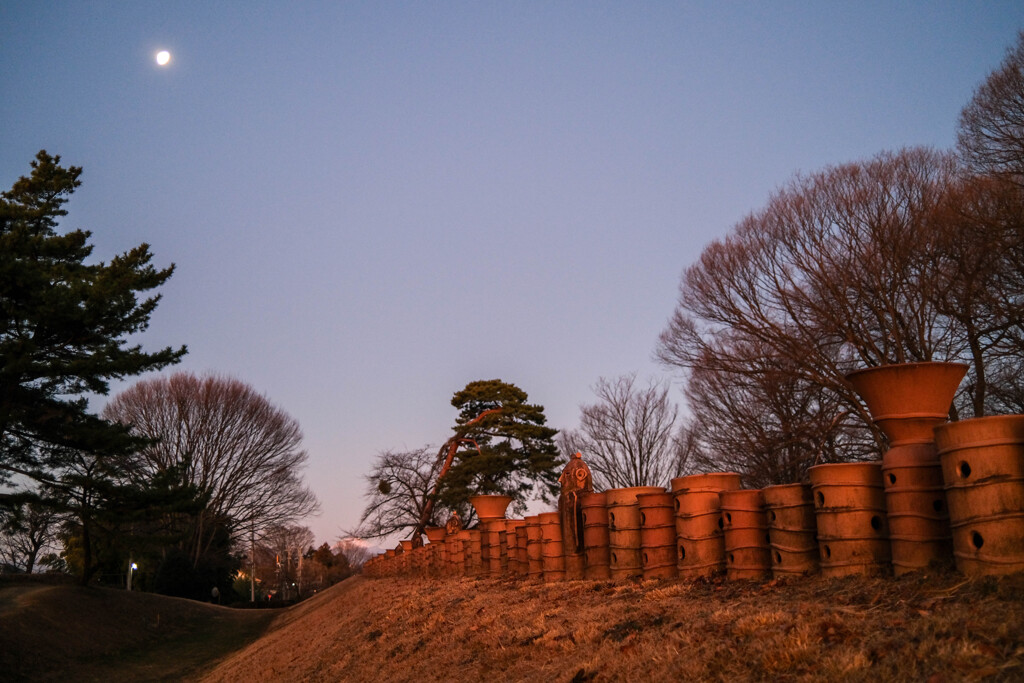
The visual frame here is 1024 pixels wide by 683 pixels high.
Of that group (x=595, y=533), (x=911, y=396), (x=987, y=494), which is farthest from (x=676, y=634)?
(x=595, y=533)

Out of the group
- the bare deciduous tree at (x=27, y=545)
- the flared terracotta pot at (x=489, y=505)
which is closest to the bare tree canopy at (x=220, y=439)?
the bare deciduous tree at (x=27, y=545)

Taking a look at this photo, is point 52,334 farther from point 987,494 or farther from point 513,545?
point 987,494

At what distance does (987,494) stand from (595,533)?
20.1 feet

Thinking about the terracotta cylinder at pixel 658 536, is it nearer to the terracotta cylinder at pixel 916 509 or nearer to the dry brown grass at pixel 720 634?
the dry brown grass at pixel 720 634

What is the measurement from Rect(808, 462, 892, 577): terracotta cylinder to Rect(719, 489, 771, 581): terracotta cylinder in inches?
37.1

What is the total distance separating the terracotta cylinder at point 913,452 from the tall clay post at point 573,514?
516cm

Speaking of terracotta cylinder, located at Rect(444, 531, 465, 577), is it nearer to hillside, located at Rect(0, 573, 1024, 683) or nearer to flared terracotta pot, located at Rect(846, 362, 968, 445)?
hillside, located at Rect(0, 573, 1024, 683)

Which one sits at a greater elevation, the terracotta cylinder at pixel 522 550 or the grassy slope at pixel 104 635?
the terracotta cylinder at pixel 522 550

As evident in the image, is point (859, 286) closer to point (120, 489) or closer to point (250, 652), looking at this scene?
point (250, 652)

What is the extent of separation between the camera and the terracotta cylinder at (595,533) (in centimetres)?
1093

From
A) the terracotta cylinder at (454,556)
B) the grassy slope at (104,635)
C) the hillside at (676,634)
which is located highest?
the terracotta cylinder at (454,556)

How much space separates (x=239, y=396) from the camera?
142 feet

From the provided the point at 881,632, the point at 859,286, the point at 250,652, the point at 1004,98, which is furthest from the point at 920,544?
the point at 250,652

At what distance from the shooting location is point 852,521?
684 cm
